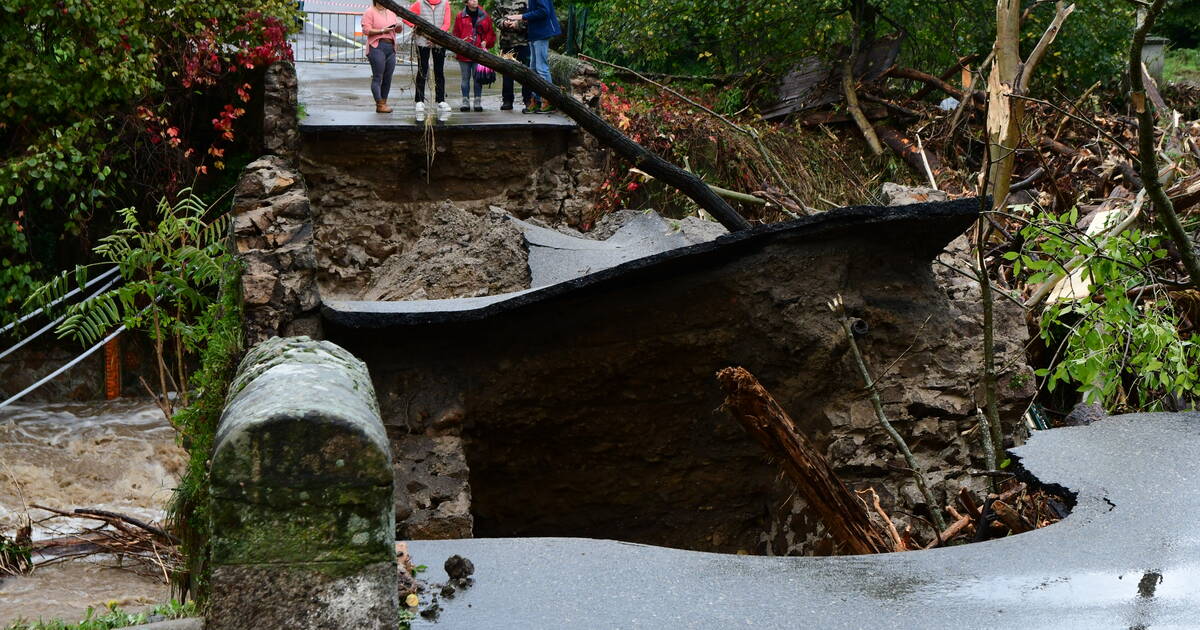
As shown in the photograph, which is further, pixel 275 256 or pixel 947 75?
pixel 947 75

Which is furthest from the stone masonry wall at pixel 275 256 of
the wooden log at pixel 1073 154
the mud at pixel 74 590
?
the wooden log at pixel 1073 154

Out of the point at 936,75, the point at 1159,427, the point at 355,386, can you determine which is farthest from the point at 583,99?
the point at 355,386

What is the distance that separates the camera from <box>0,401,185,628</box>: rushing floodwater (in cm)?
841

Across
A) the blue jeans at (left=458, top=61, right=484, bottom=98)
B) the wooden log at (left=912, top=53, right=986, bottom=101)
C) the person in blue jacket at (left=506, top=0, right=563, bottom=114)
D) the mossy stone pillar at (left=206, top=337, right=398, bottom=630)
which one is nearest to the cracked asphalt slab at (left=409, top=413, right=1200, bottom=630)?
the mossy stone pillar at (left=206, top=337, right=398, bottom=630)

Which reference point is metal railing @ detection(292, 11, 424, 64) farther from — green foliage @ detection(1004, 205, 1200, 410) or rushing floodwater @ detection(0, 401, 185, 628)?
green foliage @ detection(1004, 205, 1200, 410)

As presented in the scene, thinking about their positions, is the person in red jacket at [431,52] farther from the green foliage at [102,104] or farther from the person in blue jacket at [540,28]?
the green foliage at [102,104]

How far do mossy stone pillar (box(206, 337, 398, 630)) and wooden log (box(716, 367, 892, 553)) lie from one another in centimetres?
239

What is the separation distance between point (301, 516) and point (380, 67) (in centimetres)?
1002

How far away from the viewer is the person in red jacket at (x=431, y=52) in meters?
11.8

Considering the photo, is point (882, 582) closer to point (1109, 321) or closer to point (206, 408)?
point (1109, 321)

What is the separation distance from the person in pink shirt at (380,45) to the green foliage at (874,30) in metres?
4.94

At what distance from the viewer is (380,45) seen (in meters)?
12.2

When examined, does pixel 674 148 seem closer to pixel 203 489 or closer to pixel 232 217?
pixel 232 217

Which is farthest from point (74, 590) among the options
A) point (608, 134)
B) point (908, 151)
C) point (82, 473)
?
point (908, 151)
